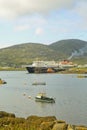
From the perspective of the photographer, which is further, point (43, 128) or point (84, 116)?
point (84, 116)

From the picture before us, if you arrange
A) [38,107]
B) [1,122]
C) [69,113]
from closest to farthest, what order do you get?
[1,122], [69,113], [38,107]

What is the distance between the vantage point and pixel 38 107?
52.7 meters

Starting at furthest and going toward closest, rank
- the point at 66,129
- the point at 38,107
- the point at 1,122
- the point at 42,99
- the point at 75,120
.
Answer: the point at 42,99
the point at 38,107
the point at 75,120
the point at 1,122
the point at 66,129

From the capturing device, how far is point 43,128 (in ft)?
74.4

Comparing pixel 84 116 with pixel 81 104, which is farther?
pixel 81 104

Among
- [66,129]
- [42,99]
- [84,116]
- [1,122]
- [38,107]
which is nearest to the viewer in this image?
[66,129]

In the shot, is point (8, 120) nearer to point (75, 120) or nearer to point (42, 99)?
point (75, 120)

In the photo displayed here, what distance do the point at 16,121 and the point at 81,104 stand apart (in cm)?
2956

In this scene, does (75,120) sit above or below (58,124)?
below

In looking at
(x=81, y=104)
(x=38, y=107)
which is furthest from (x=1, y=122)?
(x=81, y=104)

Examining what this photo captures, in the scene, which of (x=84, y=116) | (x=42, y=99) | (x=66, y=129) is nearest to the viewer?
(x=66, y=129)

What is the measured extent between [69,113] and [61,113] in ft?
3.43

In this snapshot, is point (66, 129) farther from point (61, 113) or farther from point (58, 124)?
point (61, 113)

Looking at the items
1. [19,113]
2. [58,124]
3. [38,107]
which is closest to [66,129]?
[58,124]
